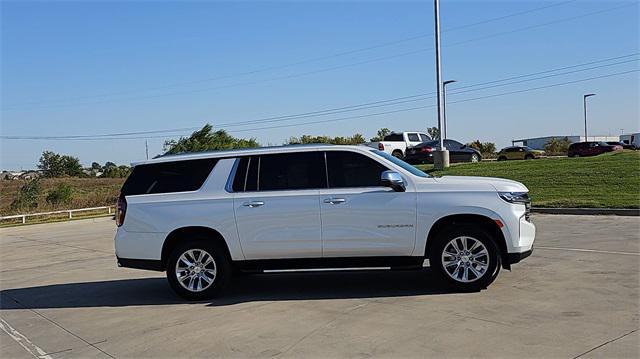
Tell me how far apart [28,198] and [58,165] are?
50864 mm

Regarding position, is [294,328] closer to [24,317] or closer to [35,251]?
[24,317]

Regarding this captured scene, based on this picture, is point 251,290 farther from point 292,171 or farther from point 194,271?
point 292,171

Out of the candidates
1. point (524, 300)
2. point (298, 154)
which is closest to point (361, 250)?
point (298, 154)

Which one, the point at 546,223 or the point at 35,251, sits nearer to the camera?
the point at 546,223

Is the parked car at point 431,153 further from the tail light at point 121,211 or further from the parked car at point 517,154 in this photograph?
the tail light at point 121,211

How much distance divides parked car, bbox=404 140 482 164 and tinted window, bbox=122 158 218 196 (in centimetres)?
2734

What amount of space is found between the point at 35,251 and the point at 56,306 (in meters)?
Result: 9.55

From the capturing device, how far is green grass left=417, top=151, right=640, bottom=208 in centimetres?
1848

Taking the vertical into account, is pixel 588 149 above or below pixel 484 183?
above

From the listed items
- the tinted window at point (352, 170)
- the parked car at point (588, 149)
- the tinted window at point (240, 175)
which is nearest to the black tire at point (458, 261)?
the tinted window at point (352, 170)

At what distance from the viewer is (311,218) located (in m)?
7.68

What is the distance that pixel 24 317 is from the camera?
25.8ft

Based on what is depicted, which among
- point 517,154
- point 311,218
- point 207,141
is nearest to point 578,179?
point 311,218

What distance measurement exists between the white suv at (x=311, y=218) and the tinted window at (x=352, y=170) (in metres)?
0.01
